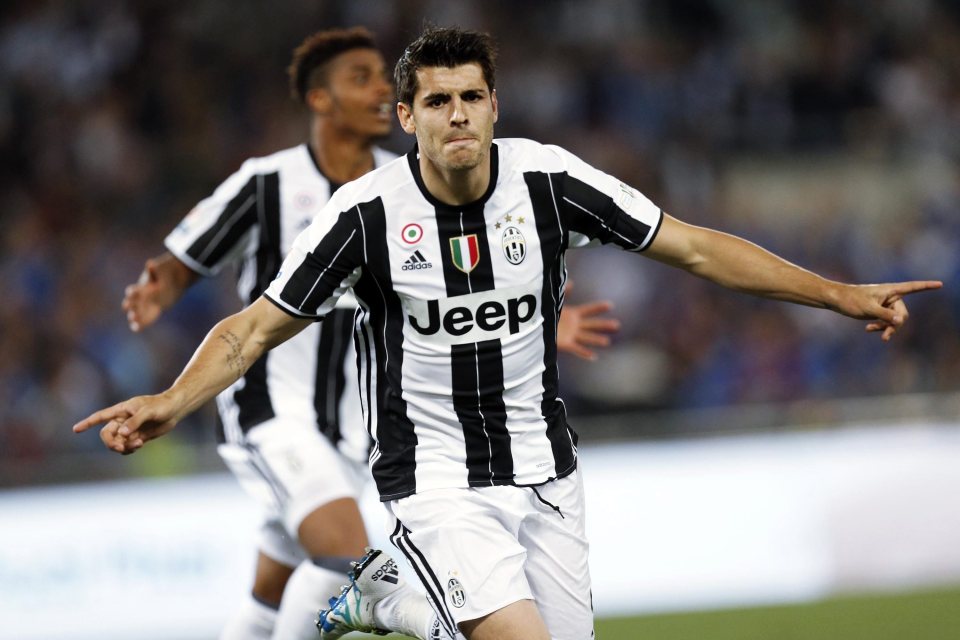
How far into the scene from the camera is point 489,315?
441 cm

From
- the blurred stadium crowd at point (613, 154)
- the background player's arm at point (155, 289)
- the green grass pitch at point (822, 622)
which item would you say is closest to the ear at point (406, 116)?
the background player's arm at point (155, 289)

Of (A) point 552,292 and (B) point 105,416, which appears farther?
(A) point 552,292

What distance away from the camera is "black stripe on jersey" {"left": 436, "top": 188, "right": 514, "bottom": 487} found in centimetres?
437

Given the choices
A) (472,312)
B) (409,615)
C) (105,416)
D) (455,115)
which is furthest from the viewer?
(409,615)

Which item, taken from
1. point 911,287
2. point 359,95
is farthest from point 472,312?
point 359,95

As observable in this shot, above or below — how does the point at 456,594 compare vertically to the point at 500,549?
below

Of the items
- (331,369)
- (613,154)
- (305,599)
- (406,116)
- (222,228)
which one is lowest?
(305,599)

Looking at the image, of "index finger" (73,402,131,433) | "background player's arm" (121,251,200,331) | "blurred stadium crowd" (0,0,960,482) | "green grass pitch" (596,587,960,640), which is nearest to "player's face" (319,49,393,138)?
"background player's arm" (121,251,200,331)

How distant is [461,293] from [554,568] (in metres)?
0.96

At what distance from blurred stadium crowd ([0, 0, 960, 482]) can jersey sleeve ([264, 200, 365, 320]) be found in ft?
20.5

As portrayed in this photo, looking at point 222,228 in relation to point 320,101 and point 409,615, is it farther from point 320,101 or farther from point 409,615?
point 409,615

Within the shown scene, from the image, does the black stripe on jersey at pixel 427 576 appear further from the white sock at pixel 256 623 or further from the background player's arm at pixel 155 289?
the background player's arm at pixel 155 289

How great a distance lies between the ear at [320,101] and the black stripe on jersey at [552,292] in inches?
70.2

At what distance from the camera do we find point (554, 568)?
456cm
